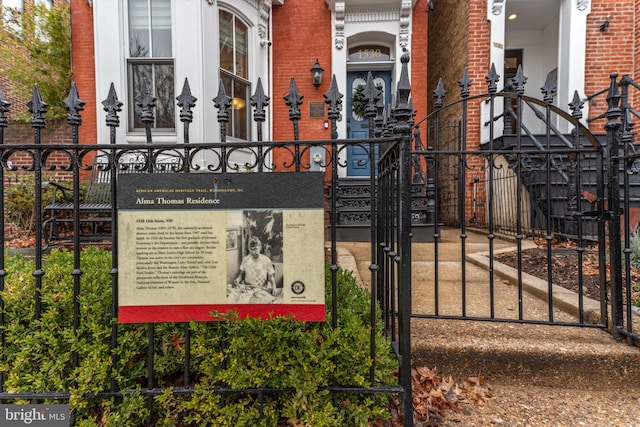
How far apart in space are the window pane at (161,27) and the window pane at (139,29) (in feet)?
0.34

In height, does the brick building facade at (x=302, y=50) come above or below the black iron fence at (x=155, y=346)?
above

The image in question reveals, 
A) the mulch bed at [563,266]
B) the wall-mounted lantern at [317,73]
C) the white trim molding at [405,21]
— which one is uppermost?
the white trim molding at [405,21]

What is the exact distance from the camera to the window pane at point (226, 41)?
20.0 feet

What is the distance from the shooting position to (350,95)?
784 cm

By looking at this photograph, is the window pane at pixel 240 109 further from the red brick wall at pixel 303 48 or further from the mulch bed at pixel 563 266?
the mulch bed at pixel 563 266

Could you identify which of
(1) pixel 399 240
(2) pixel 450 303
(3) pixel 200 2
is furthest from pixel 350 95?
(1) pixel 399 240

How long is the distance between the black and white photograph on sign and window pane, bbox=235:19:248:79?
5.86 metres

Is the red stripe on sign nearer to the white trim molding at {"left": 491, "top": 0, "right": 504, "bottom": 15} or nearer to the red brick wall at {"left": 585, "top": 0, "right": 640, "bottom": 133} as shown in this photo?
the white trim molding at {"left": 491, "top": 0, "right": 504, "bottom": 15}

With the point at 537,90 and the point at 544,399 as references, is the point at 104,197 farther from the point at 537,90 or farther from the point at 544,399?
the point at 537,90

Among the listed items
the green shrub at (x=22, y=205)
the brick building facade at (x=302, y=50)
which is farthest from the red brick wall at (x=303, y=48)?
the green shrub at (x=22, y=205)

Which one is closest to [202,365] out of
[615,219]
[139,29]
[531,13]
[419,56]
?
[615,219]

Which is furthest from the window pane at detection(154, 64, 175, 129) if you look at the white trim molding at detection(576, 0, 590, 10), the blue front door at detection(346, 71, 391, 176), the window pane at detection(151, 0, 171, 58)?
the white trim molding at detection(576, 0, 590, 10)

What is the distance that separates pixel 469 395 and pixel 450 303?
957mm

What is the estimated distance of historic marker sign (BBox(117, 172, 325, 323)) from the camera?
147cm
